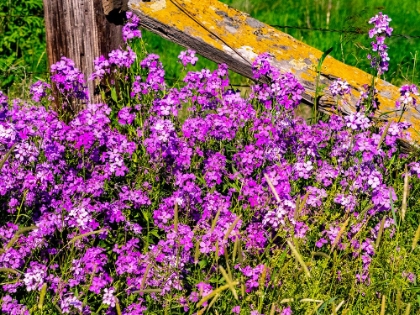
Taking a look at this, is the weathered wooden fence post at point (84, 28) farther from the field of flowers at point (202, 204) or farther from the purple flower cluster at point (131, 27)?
the field of flowers at point (202, 204)

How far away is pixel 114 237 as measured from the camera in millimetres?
3686

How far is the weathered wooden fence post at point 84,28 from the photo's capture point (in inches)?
172

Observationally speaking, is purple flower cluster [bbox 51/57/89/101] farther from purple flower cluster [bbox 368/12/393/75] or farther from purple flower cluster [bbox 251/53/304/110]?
purple flower cluster [bbox 368/12/393/75]

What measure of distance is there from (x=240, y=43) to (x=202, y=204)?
1217mm

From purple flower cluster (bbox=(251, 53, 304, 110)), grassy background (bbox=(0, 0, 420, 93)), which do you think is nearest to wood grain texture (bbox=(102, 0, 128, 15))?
purple flower cluster (bbox=(251, 53, 304, 110))

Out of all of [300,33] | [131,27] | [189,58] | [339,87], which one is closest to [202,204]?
[189,58]

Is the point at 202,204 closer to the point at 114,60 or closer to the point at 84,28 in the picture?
the point at 114,60

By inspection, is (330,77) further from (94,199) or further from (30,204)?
(30,204)

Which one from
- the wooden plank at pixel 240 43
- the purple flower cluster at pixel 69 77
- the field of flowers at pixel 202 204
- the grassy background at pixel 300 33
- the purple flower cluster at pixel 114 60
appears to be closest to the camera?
the field of flowers at pixel 202 204

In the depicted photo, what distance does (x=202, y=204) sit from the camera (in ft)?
11.7

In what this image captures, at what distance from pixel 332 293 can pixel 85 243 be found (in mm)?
1203

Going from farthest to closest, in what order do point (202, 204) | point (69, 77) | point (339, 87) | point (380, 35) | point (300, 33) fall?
point (300, 33)
point (380, 35)
point (339, 87)
point (69, 77)
point (202, 204)

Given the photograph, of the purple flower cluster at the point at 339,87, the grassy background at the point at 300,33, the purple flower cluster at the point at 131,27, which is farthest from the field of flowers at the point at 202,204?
the grassy background at the point at 300,33

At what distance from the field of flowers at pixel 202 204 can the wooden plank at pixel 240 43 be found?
0.18m
